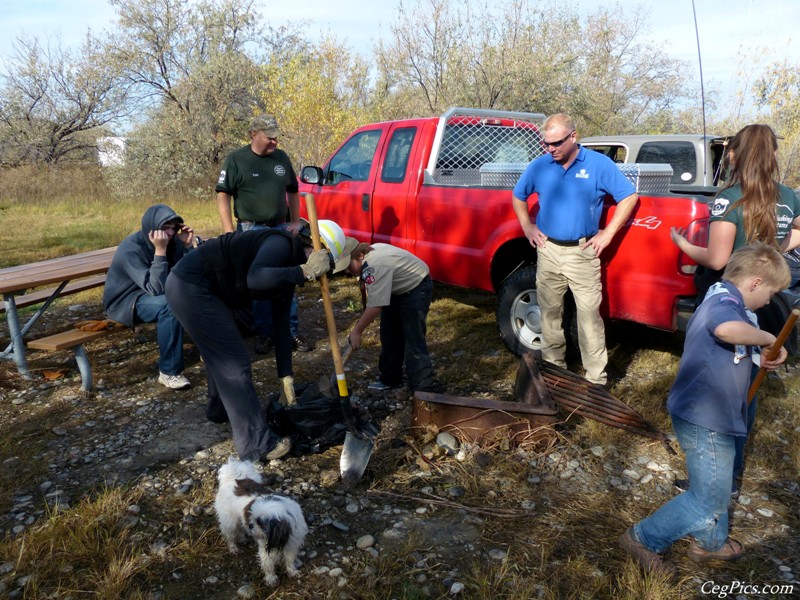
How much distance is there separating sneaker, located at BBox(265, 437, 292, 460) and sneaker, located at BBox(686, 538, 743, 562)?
215 cm

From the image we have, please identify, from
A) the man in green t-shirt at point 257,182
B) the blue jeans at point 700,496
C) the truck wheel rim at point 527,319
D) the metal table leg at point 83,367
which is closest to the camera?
the blue jeans at point 700,496

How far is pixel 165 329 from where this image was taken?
4410 mm

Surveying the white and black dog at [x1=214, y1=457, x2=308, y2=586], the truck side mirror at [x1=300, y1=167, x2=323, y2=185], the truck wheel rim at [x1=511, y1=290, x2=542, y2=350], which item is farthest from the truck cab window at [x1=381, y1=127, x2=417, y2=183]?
the white and black dog at [x1=214, y1=457, x2=308, y2=586]

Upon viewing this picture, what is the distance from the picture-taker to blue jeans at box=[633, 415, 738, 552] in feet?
7.73

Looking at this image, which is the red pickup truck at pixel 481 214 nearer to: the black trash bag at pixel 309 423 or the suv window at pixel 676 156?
the black trash bag at pixel 309 423

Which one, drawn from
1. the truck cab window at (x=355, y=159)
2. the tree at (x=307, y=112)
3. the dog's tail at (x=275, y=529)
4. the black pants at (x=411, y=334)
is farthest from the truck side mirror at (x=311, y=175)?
the tree at (x=307, y=112)

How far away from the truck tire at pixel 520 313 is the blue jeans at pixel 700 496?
221cm

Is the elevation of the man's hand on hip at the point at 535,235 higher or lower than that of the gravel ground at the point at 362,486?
higher

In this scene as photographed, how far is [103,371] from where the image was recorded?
479cm

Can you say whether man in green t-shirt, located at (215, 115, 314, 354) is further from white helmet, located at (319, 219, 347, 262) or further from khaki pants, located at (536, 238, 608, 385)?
khaki pants, located at (536, 238, 608, 385)

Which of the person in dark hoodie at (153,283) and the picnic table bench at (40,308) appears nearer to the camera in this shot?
the picnic table bench at (40,308)

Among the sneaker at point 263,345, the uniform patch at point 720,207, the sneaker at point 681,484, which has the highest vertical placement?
the uniform patch at point 720,207

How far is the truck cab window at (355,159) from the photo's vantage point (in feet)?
20.2

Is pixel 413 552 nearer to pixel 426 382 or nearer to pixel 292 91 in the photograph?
pixel 426 382
